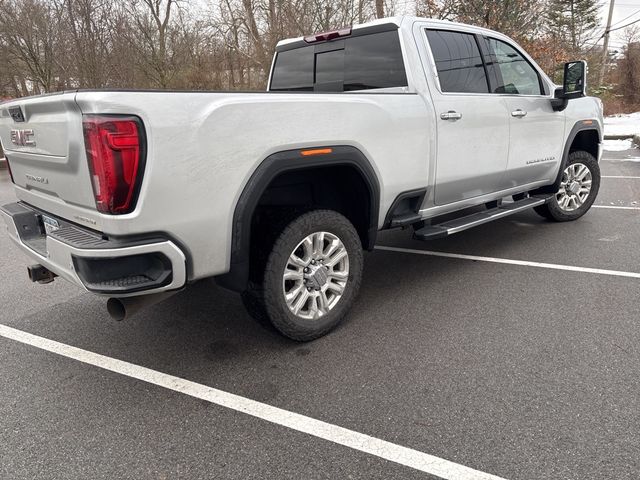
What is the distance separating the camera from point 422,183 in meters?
3.59

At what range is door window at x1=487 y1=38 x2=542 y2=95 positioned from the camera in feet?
14.5

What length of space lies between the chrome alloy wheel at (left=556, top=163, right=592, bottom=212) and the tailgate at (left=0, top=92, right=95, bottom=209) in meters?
5.05

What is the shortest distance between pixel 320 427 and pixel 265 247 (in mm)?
1078

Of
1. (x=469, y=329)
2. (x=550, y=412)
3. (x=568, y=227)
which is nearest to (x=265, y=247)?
(x=469, y=329)

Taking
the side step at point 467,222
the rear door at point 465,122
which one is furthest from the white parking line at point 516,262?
the rear door at point 465,122

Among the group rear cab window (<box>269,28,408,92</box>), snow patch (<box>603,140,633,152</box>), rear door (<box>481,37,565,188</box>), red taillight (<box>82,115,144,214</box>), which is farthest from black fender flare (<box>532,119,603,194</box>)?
snow patch (<box>603,140,633,152</box>)

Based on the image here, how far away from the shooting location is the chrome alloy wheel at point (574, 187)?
5563 millimetres

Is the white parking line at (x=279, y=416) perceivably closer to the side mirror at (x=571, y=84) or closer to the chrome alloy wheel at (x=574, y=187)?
the side mirror at (x=571, y=84)

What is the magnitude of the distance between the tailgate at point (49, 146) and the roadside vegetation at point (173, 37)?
14.5m

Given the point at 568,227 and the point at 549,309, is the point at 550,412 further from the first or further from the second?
the point at 568,227

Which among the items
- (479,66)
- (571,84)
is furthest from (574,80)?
(479,66)

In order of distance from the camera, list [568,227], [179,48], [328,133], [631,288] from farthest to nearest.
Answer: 1. [179,48]
2. [568,227]
3. [631,288]
4. [328,133]

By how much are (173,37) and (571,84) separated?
63.0 ft

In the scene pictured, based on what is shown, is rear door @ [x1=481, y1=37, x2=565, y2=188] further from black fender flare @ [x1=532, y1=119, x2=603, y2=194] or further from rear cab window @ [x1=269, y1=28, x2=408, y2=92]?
rear cab window @ [x1=269, y1=28, x2=408, y2=92]
